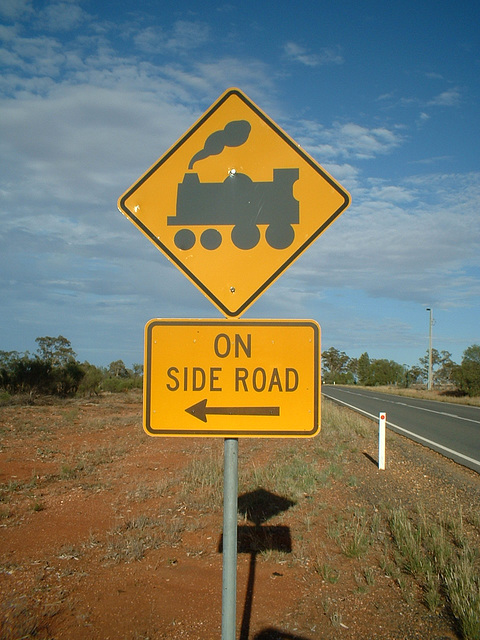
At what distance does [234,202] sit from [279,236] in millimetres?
240

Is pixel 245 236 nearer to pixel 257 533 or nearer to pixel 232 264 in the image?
pixel 232 264

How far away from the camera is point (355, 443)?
1190 centimetres

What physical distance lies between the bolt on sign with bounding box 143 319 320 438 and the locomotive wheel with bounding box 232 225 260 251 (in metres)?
0.34

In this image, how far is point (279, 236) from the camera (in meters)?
2.12

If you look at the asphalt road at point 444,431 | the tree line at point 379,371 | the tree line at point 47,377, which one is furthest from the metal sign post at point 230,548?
the tree line at point 379,371

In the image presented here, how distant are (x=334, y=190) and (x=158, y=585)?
3516 millimetres

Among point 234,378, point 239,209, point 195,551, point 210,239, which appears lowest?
point 195,551

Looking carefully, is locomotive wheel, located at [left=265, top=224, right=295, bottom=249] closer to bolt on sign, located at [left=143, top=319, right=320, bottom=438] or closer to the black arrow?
→ bolt on sign, located at [left=143, top=319, right=320, bottom=438]

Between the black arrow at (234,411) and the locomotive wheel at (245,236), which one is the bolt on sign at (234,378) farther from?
the locomotive wheel at (245,236)

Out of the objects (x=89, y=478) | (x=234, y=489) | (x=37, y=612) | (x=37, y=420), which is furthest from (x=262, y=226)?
(x=37, y=420)

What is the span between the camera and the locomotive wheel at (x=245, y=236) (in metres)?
2.12

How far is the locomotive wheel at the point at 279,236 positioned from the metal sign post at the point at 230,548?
84 centimetres

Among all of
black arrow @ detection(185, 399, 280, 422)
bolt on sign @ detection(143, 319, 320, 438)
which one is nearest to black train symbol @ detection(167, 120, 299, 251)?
bolt on sign @ detection(143, 319, 320, 438)

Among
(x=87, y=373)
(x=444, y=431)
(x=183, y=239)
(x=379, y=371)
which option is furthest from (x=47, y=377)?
(x=379, y=371)
